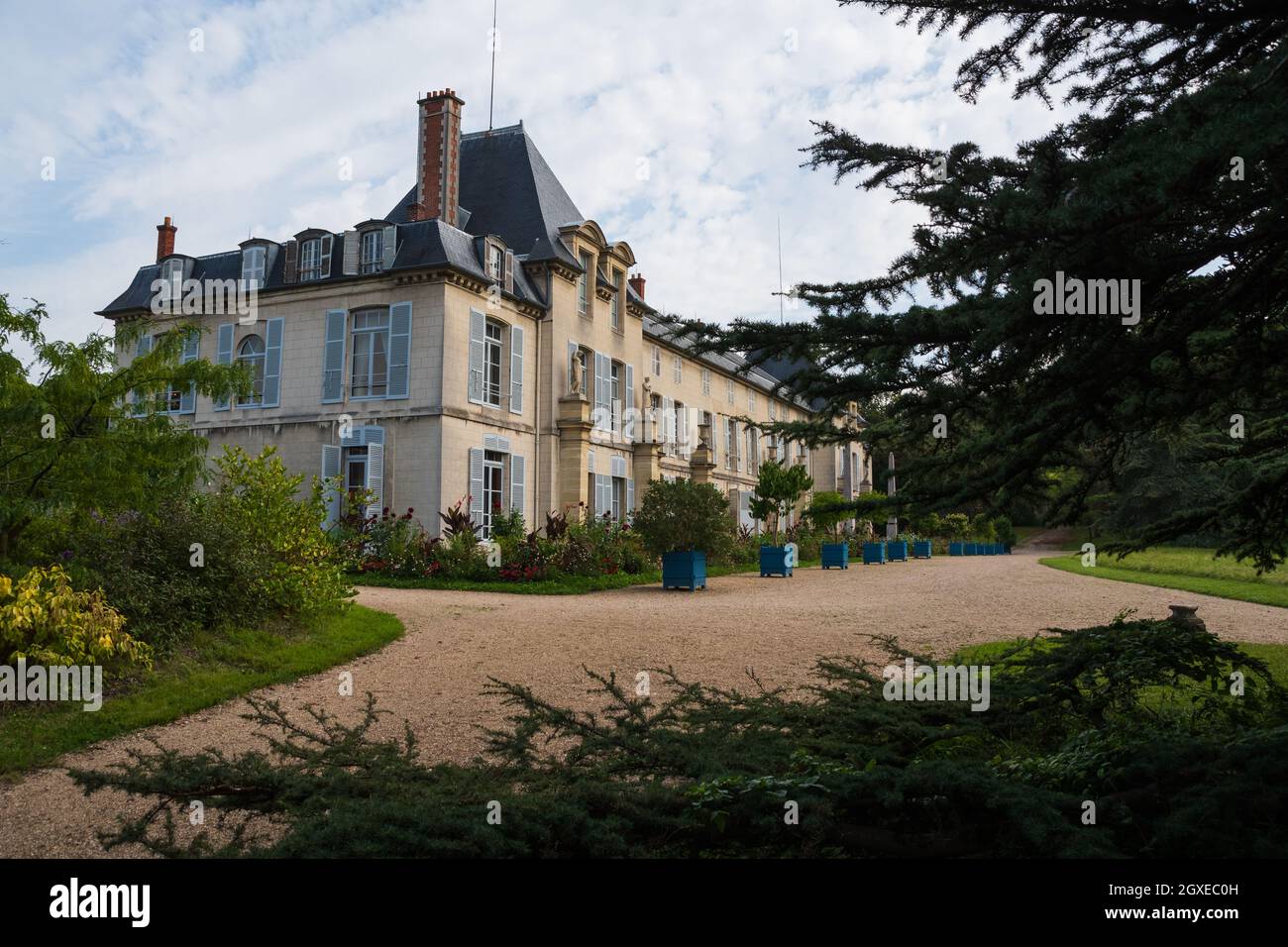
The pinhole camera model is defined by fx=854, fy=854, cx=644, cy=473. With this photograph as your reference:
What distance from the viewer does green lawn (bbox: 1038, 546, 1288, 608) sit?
40.6 feet

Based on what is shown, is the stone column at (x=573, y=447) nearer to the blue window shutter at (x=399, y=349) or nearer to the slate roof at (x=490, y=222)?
the slate roof at (x=490, y=222)

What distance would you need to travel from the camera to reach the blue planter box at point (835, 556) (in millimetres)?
21438

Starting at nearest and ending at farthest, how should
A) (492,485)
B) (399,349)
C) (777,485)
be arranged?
(399,349) → (492,485) → (777,485)

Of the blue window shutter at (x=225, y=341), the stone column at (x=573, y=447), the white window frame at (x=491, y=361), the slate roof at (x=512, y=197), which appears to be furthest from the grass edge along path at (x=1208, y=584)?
the blue window shutter at (x=225, y=341)

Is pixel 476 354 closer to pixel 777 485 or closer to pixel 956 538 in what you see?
pixel 777 485

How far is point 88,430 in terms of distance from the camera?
244 inches

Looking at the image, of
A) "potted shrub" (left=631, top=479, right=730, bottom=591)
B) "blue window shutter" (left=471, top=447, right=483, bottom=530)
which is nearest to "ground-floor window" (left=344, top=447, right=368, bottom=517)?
"blue window shutter" (left=471, top=447, right=483, bottom=530)

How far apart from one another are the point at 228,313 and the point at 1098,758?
20742 mm

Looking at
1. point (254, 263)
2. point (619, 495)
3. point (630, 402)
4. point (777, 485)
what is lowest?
point (619, 495)

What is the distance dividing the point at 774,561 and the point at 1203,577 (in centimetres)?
820

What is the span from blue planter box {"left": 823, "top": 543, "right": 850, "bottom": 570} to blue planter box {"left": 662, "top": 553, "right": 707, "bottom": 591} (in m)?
8.13

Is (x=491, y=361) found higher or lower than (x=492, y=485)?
higher

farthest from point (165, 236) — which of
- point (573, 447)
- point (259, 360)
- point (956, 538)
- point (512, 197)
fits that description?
point (956, 538)

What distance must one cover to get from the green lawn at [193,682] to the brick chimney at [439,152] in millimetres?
13169
